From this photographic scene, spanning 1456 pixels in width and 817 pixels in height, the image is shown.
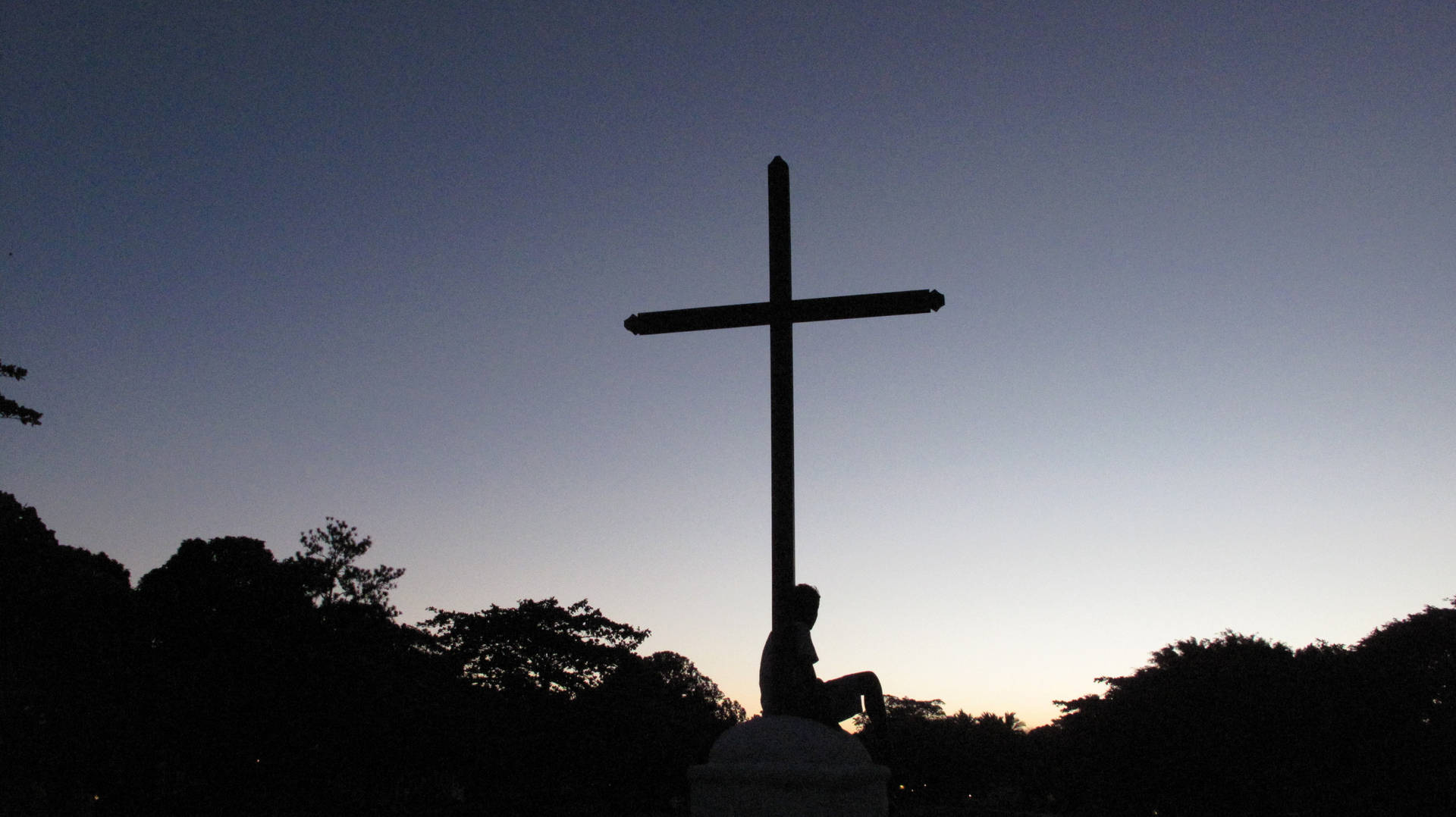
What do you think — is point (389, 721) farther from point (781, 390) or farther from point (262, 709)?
point (781, 390)

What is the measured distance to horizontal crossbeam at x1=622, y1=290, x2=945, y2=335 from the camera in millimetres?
6250

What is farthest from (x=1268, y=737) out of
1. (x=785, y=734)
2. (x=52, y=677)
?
(x=52, y=677)

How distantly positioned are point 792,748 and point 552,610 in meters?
45.8

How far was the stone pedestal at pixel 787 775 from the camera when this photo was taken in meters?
3.98

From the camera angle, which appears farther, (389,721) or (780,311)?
(389,721)

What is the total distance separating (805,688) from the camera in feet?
15.3

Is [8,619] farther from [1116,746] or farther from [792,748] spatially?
[1116,746]

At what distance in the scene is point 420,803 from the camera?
41.4m

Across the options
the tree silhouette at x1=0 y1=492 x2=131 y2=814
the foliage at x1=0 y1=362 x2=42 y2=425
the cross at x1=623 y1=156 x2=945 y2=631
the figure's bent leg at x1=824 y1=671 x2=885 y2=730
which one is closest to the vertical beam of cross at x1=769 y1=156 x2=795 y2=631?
the cross at x1=623 y1=156 x2=945 y2=631

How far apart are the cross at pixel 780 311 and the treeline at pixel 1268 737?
2199cm

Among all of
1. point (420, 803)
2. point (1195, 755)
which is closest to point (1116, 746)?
point (1195, 755)

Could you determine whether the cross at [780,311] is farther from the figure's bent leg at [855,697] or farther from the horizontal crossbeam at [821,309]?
the figure's bent leg at [855,697]

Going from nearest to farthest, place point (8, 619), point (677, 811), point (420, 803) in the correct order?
point (8, 619)
point (420, 803)
point (677, 811)

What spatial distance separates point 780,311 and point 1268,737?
111 ft
